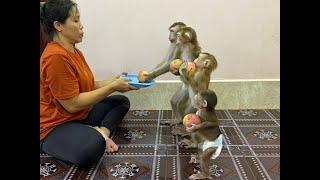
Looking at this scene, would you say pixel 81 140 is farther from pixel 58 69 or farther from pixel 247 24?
pixel 247 24

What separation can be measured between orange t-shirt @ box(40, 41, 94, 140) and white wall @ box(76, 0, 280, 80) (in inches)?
20.1

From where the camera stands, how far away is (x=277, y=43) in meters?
2.22

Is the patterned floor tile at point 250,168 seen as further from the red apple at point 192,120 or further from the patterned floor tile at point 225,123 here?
the patterned floor tile at point 225,123

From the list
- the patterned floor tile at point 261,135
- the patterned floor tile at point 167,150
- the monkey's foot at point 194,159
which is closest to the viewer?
the monkey's foot at point 194,159

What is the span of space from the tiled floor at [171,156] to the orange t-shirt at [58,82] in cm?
17

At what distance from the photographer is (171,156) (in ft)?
5.31

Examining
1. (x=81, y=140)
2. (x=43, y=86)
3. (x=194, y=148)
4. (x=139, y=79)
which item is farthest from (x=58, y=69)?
(x=194, y=148)

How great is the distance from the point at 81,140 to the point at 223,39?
1087 mm

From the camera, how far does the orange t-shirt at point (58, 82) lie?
5.08 feet

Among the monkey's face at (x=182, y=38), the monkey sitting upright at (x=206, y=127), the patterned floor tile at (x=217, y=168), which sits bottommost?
the patterned floor tile at (x=217, y=168)

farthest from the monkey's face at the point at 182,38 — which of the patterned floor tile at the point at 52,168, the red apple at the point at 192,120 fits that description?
the patterned floor tile at the point at 52,168

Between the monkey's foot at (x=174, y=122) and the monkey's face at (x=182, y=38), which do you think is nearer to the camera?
the monkey's face at (x=182, y=38)

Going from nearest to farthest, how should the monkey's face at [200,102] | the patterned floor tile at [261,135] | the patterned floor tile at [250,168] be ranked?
the monkey's face at [200,102] < the patterned floor tile at [250,168] < the patterned floor tile at [261,135]

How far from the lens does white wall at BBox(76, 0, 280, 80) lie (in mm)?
2172
